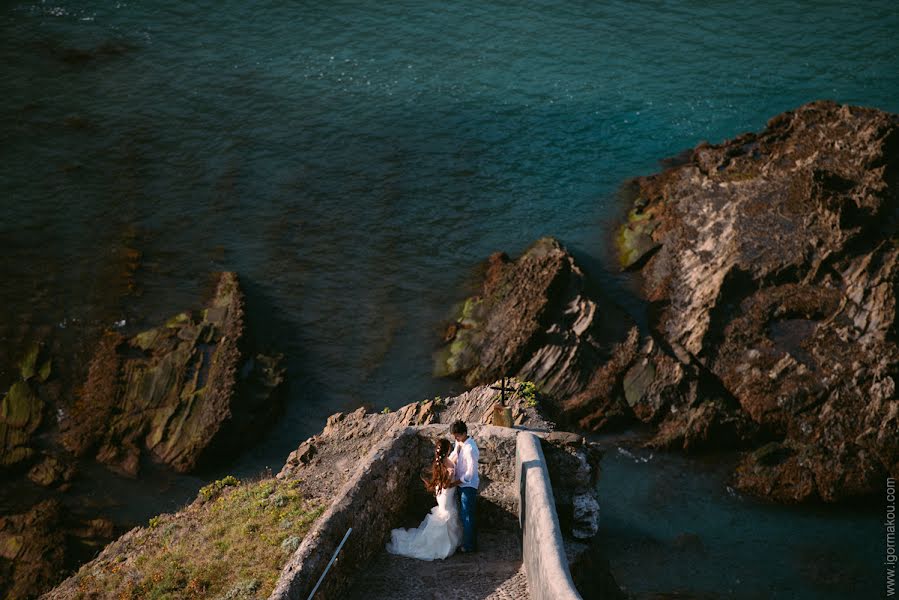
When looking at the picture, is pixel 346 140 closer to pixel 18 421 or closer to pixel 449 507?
pixel 18 421

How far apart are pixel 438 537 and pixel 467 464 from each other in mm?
1325

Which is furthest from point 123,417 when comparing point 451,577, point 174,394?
point 451,577

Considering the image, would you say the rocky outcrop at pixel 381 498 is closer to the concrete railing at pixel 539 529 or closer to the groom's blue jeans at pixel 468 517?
the concrete railing at pixel 539 529

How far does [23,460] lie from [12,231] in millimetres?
12544

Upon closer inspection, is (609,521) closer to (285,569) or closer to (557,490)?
(557,490)

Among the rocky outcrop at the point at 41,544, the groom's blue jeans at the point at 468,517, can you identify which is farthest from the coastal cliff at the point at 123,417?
the groom's blue jeans at the point at 468,517

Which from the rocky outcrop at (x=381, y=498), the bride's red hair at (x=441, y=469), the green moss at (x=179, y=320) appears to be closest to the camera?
the rocky outcrop at (x=381, y=498)

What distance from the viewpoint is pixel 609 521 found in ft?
85.1

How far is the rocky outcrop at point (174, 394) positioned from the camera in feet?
93.7

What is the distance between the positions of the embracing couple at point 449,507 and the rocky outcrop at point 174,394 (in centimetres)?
1480

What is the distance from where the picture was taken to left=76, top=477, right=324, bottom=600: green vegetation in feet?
50.2

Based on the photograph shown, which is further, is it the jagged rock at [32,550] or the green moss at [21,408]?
the green moss at [21,408]

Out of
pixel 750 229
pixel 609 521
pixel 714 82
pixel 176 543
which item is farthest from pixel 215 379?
pixel 714 82

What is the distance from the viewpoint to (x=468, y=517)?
15.3 metres
